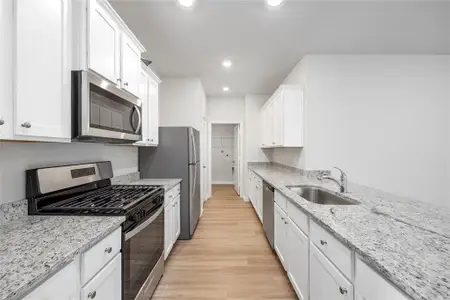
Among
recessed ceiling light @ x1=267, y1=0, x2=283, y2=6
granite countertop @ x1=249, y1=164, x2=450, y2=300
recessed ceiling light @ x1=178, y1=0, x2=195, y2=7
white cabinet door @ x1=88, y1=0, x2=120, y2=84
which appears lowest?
granite countertop @ x1=249, y1=164, x2=450, y2=300

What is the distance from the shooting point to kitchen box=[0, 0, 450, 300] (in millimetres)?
1041

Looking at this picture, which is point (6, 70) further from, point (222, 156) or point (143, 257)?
point (222, 156)

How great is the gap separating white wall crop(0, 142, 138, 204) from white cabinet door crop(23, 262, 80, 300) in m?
0.71

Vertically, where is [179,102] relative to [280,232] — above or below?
above

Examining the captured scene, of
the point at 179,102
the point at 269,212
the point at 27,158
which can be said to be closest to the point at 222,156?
the point at 179,102

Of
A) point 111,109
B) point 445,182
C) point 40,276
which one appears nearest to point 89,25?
point 111,109

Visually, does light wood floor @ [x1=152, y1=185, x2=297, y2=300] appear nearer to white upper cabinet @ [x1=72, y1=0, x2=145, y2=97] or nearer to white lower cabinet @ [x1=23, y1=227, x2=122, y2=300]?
white lower cabinet @ [x1=23, y1=227, x2=122, y2=300]

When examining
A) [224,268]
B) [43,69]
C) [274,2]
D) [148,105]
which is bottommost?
[224,268]

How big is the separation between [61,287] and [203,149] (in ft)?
14.9

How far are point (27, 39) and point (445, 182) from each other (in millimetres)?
4828

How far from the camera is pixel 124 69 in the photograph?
6.47 ft

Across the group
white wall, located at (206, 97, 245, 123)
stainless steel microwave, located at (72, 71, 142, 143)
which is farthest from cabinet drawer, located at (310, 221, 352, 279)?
white wall, located at (206, 97, 245, 123)

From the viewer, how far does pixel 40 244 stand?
3.30ft

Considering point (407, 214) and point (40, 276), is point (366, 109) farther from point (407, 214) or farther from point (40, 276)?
point (40, 276)
